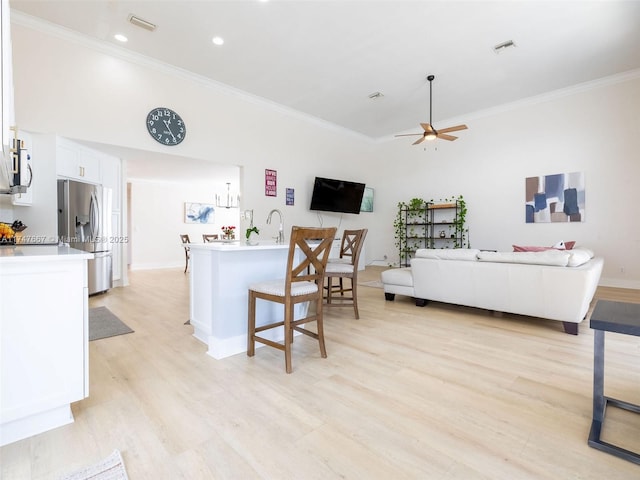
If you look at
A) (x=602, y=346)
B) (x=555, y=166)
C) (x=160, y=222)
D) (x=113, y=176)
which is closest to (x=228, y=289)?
(x=602, y=346)

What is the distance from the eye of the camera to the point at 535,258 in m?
2.98

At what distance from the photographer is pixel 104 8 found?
11.1 feet

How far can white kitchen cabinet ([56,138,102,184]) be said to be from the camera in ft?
12.5

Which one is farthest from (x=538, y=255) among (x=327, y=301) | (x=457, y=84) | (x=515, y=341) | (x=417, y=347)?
(x=457, y=84)

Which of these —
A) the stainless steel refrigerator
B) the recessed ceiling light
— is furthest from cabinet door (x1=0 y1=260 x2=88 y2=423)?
the recessed ceiling light

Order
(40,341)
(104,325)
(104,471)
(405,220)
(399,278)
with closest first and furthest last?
(104,471), (40,341), (104,325), (399,278), (405,220)

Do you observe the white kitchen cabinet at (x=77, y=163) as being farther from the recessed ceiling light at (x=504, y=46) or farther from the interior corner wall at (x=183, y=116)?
the recessed ceiling light at (x=504, y=46)

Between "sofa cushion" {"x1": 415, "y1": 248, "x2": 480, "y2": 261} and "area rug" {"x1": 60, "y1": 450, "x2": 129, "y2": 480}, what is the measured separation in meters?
3.24

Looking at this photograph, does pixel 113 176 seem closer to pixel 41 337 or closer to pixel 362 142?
pixel 41 337

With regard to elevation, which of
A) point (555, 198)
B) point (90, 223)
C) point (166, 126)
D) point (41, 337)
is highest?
point (166, 126)

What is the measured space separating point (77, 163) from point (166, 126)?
4.08 feet

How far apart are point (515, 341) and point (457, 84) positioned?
4.41 meters

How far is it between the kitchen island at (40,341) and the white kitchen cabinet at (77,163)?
3.17 m

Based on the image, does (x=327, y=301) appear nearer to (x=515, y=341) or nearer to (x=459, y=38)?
(x=515, y=341)
